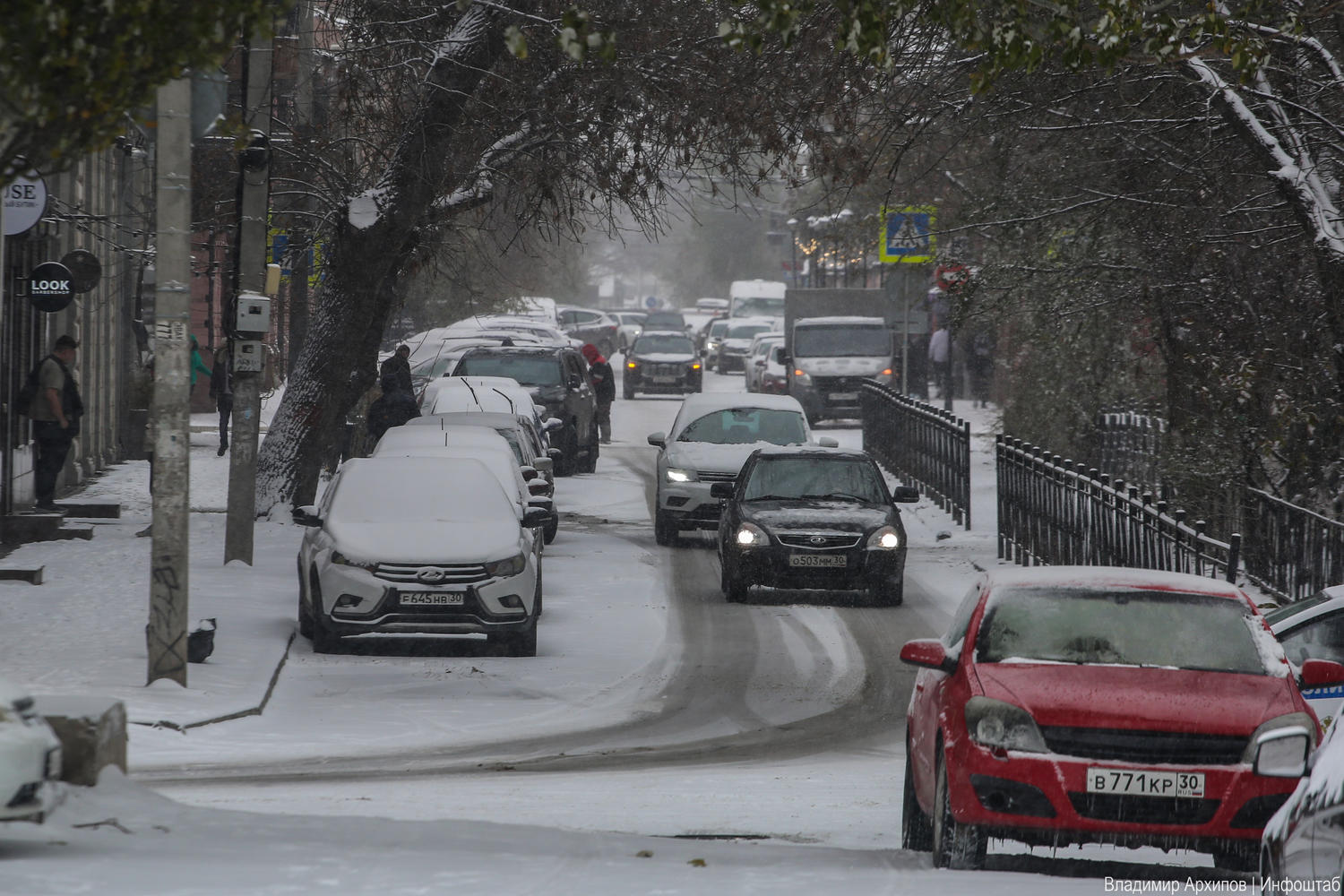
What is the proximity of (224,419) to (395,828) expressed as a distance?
74.0ft

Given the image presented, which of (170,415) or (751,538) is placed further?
(751,538)

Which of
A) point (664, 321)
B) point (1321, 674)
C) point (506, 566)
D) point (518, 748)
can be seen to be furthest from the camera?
point (664, 321)

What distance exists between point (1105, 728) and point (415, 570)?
7.65 metres

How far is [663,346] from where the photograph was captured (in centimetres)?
5122

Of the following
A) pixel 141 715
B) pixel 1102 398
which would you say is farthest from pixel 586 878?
pixel 1102 398

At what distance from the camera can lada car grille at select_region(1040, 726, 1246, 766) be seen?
7.39m

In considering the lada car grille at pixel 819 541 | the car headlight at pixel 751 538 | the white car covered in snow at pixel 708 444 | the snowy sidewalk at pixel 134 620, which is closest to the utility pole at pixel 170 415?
the snowy sidewalk at pixel 134 620

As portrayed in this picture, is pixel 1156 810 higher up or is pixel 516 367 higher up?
pixel 516 367

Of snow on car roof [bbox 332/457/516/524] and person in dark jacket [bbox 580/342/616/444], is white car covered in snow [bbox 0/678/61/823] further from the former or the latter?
person in dark jacket [bbox 580/342/616/444]

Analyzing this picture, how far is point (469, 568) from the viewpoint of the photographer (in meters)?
14.3

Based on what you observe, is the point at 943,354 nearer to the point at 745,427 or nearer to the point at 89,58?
the point at 745,427

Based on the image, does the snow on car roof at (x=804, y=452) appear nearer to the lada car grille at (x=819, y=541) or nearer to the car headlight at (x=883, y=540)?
the car headlight at (x=883, y=540)

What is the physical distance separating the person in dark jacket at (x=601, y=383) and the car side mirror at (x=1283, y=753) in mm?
27167

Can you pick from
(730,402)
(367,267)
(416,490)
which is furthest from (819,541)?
(730,402)
